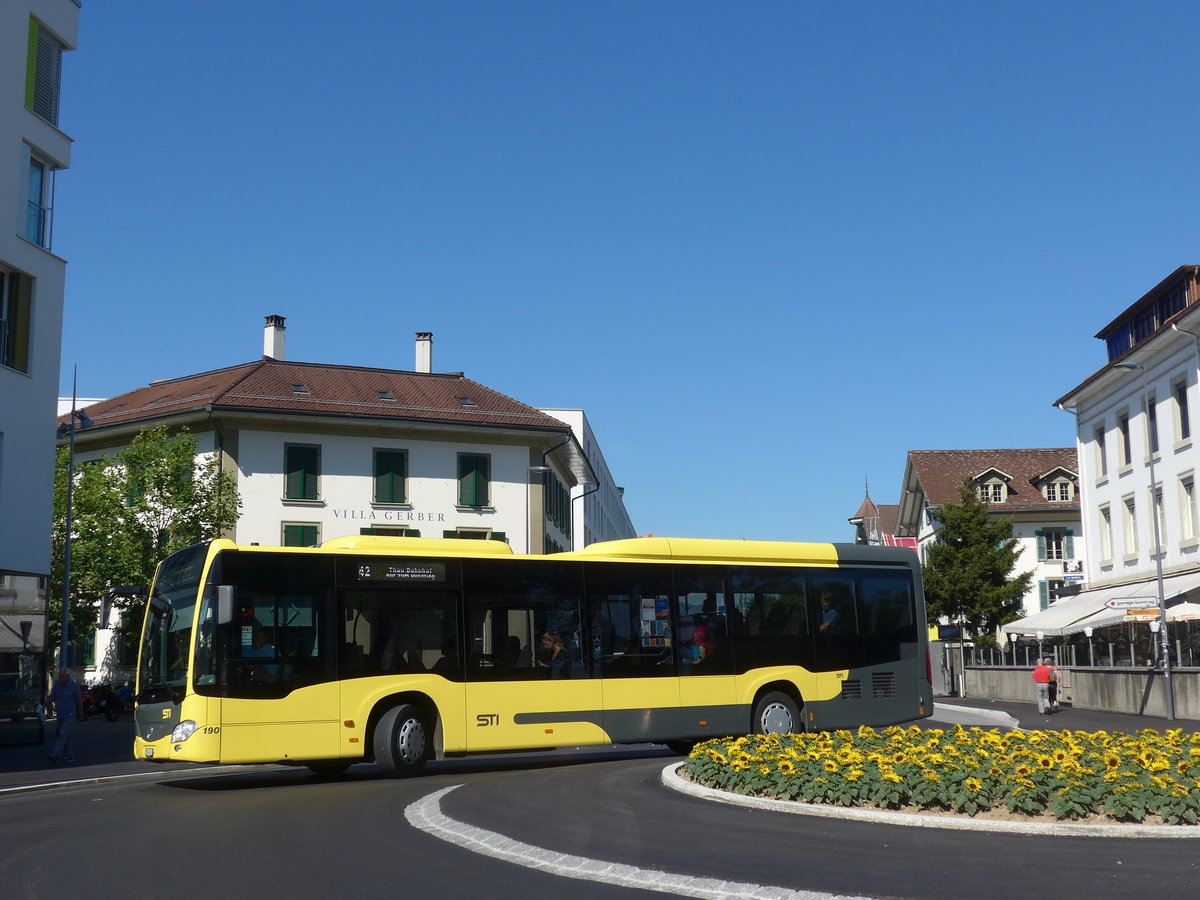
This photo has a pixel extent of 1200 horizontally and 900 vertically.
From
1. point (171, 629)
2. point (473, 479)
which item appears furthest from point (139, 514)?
point (171, 629)

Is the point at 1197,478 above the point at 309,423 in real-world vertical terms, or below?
below

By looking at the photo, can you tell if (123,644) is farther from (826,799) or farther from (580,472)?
(826,799)

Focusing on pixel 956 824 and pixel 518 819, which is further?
pixel 518 819

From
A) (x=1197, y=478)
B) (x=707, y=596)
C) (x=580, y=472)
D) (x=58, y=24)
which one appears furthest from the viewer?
(x=580, y=472)

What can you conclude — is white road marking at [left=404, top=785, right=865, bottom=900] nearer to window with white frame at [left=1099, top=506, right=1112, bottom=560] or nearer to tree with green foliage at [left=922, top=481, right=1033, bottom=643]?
window with white frame at [left=1099, top=506, right=1112, bottom=560]

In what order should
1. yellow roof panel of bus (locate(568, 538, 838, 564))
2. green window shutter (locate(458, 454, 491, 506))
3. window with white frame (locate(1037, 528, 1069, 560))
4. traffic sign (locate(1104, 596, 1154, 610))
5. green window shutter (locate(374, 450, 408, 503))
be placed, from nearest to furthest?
yellow roof panel of bus (locate(568, 538, 838, 564)) → traffic sign (locate(1104, 596, 1154, 610)) → green window shutter (locate(374, 450, 408, 503)) → green window shutter (locate(458, 454, 491, 506)) → window with white frame (locate(1037, 528, 1069, 560))

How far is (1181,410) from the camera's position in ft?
133

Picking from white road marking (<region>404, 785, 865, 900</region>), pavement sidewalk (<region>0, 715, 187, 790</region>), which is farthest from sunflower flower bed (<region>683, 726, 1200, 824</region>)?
pavement sidewalk (<region>0, 715, 187, 790</region>)

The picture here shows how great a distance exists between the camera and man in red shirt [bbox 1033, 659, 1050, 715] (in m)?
33.4

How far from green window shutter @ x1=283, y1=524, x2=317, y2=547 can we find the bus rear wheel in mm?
31923

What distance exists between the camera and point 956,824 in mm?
10422

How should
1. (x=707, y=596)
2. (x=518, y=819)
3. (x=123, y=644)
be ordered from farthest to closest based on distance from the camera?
(x=123, y=644) < (x=707, y=596) < (x=518, y=819)

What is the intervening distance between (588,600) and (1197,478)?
27.0 metres

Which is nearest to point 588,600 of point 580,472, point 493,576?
point 493,576
